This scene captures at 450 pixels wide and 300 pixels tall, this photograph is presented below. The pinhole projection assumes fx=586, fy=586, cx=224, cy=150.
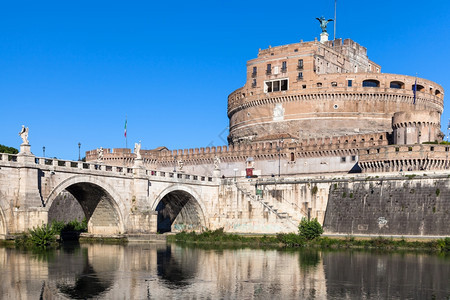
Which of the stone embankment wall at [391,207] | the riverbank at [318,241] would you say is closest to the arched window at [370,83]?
the stone embankment wall at [391,207]

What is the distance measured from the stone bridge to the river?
11.5 ft

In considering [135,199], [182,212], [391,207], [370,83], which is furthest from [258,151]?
[391,207]

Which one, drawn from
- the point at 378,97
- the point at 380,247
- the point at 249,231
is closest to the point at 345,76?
the point at 378,97

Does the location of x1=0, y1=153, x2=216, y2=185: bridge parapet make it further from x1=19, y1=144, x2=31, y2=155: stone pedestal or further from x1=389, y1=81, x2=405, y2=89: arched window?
x1=389, y1=81, x2=405, y2=89: arched window

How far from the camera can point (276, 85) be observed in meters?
74.1

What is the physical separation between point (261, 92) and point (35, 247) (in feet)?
141

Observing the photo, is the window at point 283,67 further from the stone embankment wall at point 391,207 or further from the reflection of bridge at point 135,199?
the stone embankment wall at point 391,207

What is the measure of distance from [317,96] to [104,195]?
33.4 metres

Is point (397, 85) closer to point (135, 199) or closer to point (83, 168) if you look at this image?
point (135, 199)

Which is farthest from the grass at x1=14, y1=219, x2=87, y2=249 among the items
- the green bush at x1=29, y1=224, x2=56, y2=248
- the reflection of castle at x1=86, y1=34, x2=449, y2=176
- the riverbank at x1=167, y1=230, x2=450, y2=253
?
the reflection of castle at x1=86, y1=34, x2=449, y2=176

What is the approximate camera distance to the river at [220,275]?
2364 cm

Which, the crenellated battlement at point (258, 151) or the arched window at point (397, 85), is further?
the arched window at point (397, 85)

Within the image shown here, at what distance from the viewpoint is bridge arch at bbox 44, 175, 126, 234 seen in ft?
149

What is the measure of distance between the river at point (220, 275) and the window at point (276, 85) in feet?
121
